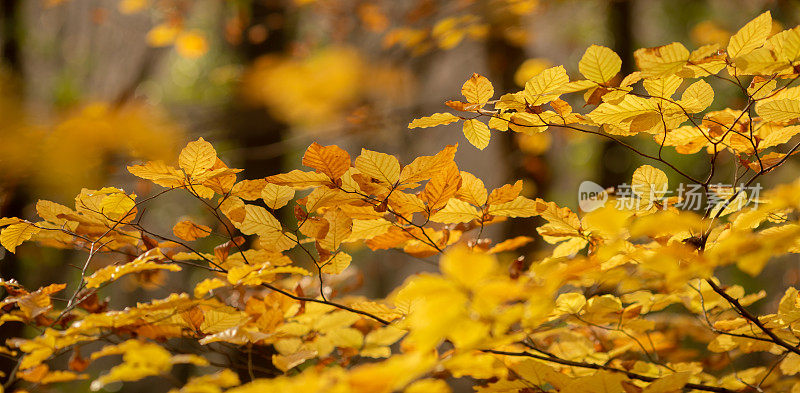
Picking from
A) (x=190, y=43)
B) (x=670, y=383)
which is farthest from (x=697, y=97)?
(x=190, y=43)

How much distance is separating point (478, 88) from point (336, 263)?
39 centimetres

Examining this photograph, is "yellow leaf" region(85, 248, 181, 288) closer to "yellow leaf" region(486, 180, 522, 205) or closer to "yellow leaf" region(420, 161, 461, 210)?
"yellow leaf" region(420, 161, 461, 210)

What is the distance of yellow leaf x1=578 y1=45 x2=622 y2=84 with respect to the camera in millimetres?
729

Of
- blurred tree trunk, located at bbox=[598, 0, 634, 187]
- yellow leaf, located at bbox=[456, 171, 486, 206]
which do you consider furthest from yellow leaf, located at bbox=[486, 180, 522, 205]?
blurred tree trunk, located at bbox=[598, 0, 634, 187]

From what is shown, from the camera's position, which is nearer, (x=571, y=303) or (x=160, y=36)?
(x=571, y=303)

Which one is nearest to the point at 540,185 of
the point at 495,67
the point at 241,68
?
the point at 495,67

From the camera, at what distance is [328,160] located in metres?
0.76

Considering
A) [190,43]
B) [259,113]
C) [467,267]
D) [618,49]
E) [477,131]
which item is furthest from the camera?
[190,43]

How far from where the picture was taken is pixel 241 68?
3100 millimetres

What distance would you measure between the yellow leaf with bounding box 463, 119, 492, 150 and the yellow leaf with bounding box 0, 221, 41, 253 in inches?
29.3

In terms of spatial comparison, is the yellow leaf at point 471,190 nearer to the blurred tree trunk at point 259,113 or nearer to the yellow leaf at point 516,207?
the yellow leaf at point 516,207

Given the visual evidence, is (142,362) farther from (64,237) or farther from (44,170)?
(44,170)

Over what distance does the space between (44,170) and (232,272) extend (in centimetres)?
130

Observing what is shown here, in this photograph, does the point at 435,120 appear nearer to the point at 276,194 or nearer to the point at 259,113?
the point at 276,194
